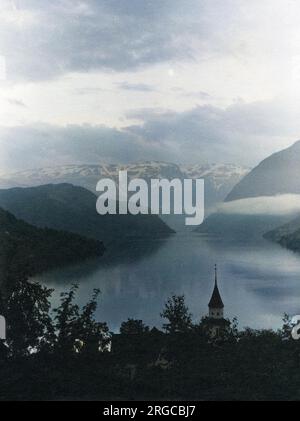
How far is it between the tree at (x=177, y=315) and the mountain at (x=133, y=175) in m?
1.39

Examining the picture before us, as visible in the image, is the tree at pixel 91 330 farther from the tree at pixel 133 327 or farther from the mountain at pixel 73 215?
the mountain at pixel 73 215

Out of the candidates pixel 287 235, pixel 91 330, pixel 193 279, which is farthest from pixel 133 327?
pixel 287 235

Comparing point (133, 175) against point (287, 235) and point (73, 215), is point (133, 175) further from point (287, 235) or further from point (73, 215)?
point (287, 235)

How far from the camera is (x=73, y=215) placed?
9.11 m

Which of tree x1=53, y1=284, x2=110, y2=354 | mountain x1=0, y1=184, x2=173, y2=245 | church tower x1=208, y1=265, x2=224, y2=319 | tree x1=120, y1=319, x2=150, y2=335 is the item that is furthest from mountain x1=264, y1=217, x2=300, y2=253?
tree x1=53, y1=284, x2=110, y2=354

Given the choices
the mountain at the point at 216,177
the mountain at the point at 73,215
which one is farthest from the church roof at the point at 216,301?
the mountain at the point at 216,177

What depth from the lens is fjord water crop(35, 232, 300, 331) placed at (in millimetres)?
8516

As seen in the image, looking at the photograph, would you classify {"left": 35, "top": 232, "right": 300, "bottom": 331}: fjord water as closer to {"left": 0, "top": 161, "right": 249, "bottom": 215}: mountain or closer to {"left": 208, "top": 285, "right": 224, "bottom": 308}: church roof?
{"left": 208, "top": 285, "right": 224, "bottom": 308}: church roof

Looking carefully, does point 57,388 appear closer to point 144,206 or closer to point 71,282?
point 71,282

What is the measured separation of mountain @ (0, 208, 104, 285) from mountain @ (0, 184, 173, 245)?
0.35 feet

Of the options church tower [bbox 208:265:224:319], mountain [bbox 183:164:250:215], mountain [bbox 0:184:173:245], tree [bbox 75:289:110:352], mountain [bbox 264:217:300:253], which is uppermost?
mountain [bbox 183:164:250:215]

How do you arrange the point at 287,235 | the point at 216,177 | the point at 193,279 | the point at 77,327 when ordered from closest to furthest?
the point at 77,327
the point at 193,279
the point at 216,177
the point at 287,235

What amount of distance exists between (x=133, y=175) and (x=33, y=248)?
1775 millimetres

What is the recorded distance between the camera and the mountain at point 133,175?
8.94 metres
